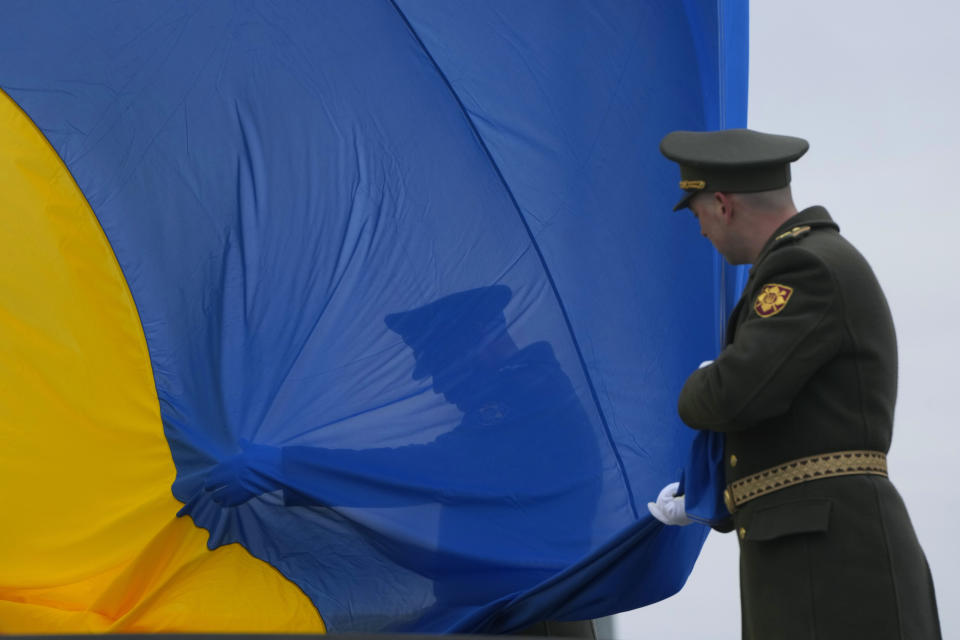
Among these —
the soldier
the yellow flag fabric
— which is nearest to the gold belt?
the soldier

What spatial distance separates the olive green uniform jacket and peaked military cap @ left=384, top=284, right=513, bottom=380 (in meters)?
0.81

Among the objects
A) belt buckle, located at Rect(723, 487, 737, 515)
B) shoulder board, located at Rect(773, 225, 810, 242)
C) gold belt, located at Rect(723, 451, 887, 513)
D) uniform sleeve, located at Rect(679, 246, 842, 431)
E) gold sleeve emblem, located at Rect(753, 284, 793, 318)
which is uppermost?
shoulder board, located at Rect(773, 225, 810, 242)

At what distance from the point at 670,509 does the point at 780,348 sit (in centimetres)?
44

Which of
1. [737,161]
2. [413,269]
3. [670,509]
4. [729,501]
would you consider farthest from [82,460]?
[737,161]

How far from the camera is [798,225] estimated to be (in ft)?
5.44

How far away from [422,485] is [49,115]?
122 centimetres

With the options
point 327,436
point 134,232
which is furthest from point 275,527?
point 134,232

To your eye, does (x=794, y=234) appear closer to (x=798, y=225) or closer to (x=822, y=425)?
(x=798, y=225)

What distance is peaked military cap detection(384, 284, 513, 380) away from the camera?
2342 millimetres

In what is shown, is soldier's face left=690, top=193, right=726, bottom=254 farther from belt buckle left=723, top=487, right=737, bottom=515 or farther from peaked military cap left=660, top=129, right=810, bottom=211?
belt buckle left=723, top=487, right=737, bottom=515

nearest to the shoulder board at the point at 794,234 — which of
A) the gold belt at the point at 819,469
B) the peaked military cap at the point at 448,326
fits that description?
the gold belt at the point at 819,469

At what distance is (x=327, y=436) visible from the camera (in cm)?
221

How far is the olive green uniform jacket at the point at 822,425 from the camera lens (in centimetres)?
154

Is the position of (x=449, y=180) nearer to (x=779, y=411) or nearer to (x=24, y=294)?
(x=24, y=294)
